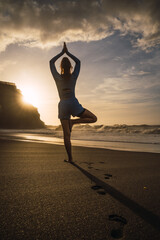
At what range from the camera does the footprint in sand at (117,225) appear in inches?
35.8

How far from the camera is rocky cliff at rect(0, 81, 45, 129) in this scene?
7775cm

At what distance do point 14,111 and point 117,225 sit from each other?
8767cm

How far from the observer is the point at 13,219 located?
39.0 inches

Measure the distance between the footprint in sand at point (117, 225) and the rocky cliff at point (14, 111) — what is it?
81862mm

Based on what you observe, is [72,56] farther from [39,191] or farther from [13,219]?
[13,219]

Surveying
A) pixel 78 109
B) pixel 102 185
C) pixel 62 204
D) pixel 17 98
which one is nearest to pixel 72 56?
pixel 78 109

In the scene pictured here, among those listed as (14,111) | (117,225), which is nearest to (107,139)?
(117,225)

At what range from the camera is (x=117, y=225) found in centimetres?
101

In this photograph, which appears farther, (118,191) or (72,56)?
(72,56)

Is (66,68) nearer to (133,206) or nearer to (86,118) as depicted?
(86,118)

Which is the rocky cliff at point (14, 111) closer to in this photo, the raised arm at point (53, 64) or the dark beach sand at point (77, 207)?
the raised arm at point (53, 64)

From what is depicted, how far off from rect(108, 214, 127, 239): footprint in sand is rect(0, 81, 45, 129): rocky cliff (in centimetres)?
8186

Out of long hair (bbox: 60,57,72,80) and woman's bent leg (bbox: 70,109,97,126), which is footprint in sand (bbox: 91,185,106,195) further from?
long hair (bbox: 60,57,72,80)

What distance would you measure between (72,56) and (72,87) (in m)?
0.68
